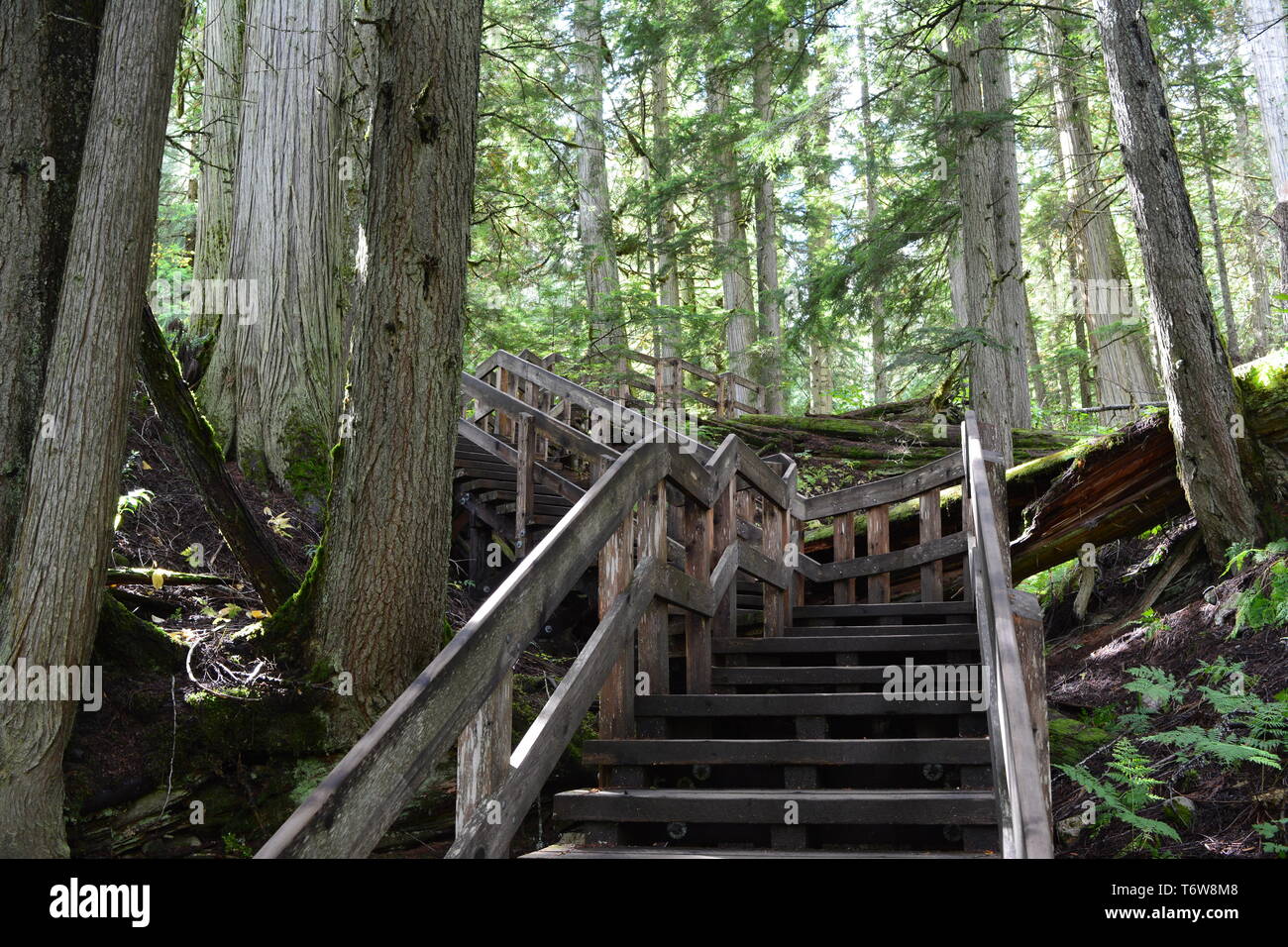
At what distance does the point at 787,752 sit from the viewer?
4473 mm

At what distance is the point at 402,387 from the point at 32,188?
1.84m

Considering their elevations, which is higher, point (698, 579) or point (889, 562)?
point (889, 562)

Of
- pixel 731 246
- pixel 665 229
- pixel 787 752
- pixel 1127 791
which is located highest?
pixel 665 229

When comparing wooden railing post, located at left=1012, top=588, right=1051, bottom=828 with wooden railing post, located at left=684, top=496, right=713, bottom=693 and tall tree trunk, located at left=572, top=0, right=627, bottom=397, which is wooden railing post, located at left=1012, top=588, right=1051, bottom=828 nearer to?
wooden railing post, located at left=684, top=496, right=713, bottom=693

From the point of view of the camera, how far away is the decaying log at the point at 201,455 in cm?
521

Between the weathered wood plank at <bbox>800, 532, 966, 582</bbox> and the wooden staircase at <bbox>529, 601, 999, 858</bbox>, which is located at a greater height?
the weathered wood plank at <bbox>800, 532, 966, 582</bbox>

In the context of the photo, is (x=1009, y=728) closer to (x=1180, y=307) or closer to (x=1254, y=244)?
(x=1180, y=307)

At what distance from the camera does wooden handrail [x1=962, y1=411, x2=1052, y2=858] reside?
2275 mm

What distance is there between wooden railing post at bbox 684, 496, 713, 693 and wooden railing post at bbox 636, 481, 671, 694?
1.38 feet

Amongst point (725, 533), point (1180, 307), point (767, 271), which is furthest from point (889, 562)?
point (767, 271)

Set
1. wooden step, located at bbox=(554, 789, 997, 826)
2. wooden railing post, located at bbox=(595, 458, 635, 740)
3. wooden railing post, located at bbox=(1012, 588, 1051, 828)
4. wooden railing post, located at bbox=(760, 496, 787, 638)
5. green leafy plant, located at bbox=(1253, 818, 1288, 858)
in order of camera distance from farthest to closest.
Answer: wooden railing post, located at bbox=(760, 496, 787, 638) → wooden railing post, located at bbox=(595, 458, 635, 740) → green leafy plant, located at bbox=(1253, 818, 1288, 858) → wooden step, located at bbox=(554, 789, 997, 826) → wooden railing post, located at bbox=(1012, 588, 1051, 828)

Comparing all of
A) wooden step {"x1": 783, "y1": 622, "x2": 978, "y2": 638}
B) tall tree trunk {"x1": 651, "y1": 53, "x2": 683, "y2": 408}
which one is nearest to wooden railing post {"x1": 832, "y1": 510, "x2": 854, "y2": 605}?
wooden step {"x1": 783, "y1": 622, "x2": 978, "y2": 638}

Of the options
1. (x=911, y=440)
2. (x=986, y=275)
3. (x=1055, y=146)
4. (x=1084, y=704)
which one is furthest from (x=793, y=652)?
(x=1055, y=146)

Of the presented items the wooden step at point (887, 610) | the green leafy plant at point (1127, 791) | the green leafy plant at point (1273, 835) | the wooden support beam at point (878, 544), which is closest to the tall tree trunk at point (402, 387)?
the wooden step at point (887, 610)
